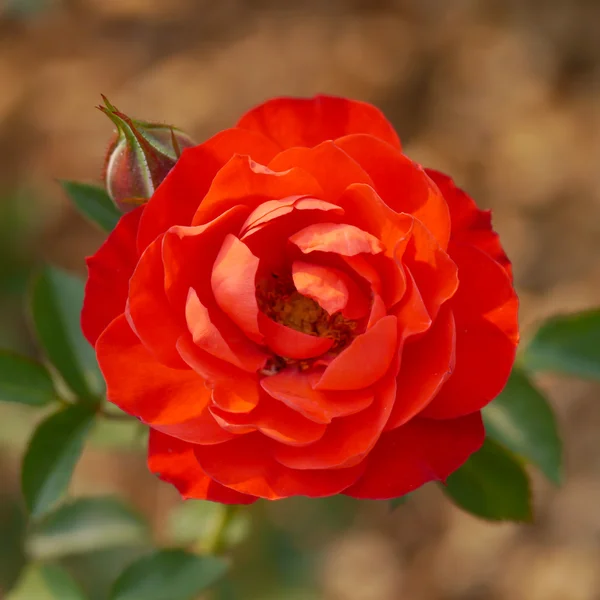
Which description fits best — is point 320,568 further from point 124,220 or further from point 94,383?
point 124,220

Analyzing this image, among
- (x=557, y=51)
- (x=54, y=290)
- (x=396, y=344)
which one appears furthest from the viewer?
(x=557, y=51)

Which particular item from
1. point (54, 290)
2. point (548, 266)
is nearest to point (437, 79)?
point (548, 266)

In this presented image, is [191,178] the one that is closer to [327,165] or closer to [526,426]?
[327,165]

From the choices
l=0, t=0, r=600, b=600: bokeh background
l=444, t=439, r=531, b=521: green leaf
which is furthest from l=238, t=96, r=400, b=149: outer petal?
l=0, t=0, r=600, b=600: bokeh background

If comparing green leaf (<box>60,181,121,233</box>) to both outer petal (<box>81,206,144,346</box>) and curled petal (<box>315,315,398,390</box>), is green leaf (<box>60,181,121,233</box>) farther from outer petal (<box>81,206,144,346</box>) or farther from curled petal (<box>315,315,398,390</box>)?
curled petal (<box>315,315,398,390</box>)

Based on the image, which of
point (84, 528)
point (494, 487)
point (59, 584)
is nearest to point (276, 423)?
point (494, 487)

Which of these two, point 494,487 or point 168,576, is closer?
point 494,487
